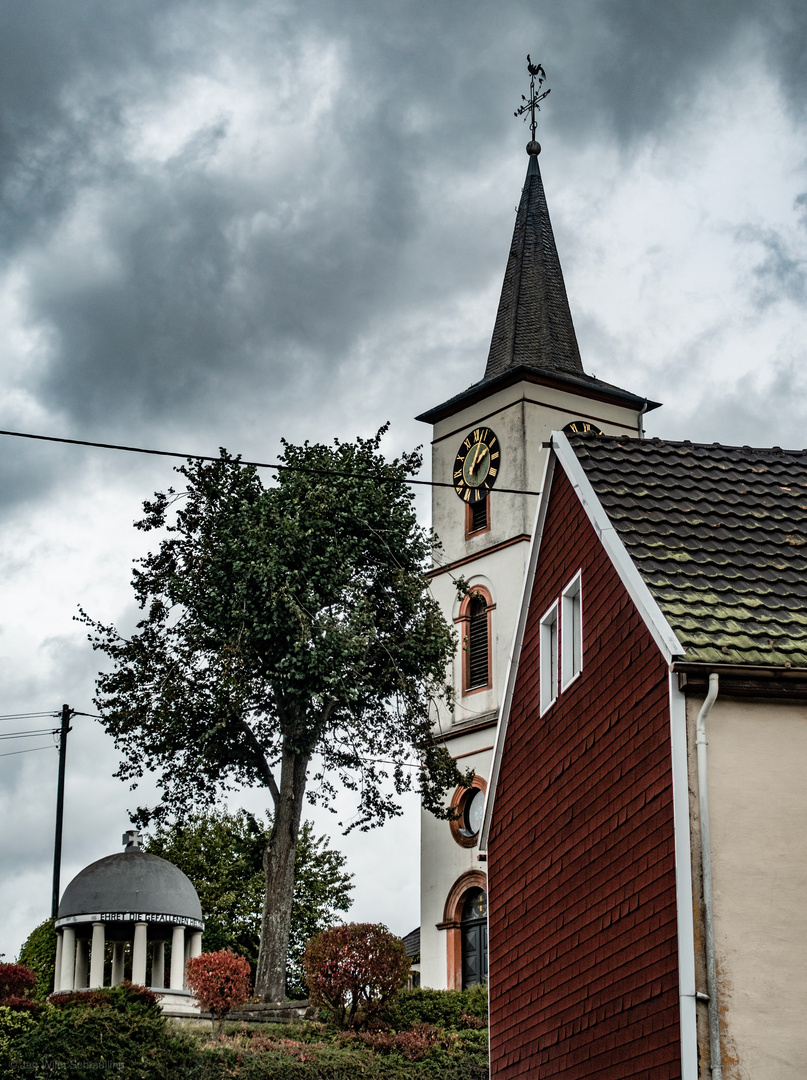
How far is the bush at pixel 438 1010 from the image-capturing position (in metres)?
30.6

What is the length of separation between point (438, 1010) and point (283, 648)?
32.8 feet

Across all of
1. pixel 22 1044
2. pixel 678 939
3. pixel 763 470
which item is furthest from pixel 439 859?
pixel 678 939

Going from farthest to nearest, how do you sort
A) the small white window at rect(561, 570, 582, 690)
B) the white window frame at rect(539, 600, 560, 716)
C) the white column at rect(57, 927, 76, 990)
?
the white column at rect(57, 927, 76, 990)
the white window frame at rect(539, 600, 560, 716)
the small white window at rect(561, 570, 582, 690)

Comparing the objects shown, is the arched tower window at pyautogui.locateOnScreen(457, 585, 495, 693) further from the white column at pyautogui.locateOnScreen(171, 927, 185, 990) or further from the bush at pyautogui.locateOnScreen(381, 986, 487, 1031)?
the bush at pyautogui.locateOnScreen(381, 986, 487, 1031)

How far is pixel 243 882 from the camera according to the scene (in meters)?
53.7

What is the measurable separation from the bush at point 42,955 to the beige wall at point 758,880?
27617mm

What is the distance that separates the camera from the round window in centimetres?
4234

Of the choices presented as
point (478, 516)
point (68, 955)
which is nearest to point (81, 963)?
point (68, 955)

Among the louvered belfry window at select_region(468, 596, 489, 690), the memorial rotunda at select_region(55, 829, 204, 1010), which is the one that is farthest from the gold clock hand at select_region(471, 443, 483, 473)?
the memorial rotunda at select_region(55, 829, 204, 1010)

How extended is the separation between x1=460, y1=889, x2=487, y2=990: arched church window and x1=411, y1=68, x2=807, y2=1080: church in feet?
73.7

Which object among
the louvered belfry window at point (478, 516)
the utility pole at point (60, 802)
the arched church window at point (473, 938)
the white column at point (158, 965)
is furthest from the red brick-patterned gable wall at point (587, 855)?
the utility pole at point (60, 802)

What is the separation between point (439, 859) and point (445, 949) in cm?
263

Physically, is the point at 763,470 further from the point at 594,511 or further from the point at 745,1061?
the point at 745,1061

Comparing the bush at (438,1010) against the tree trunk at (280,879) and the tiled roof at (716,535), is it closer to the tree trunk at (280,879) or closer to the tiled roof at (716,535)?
the tree trunk at (280,879)
